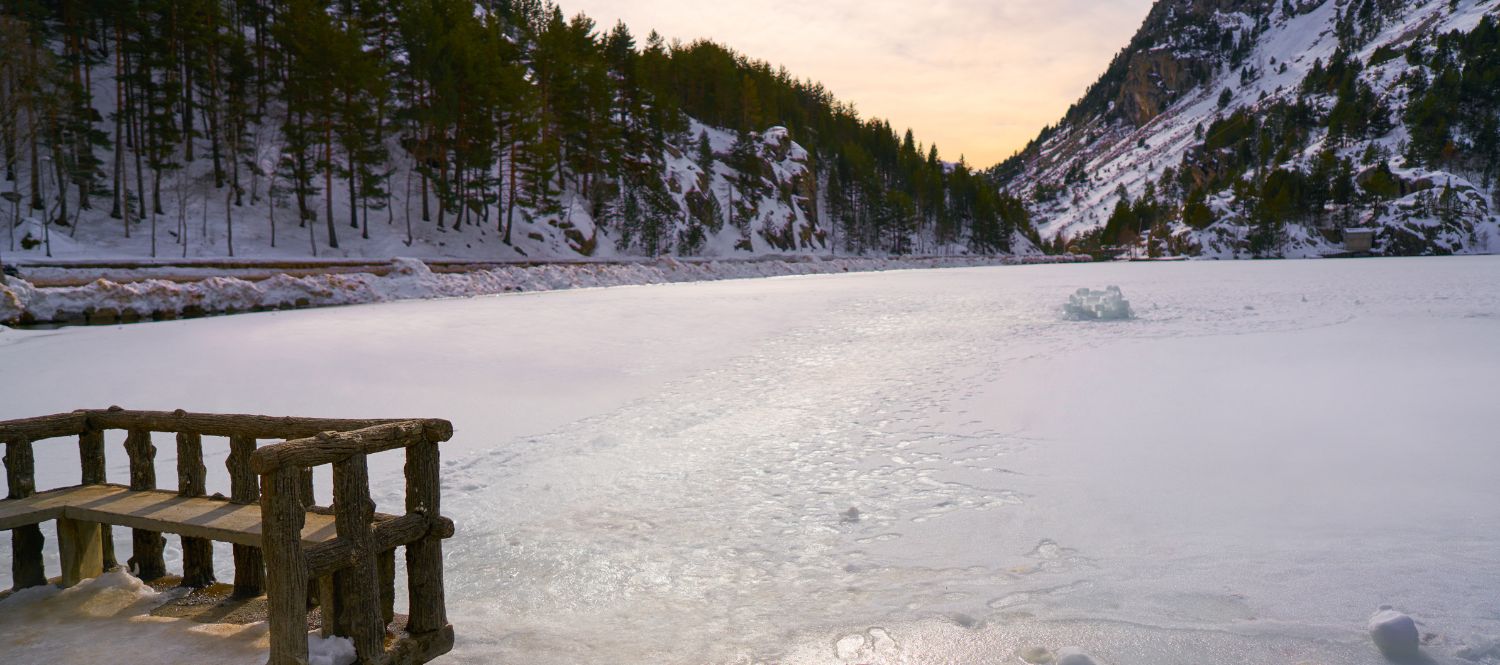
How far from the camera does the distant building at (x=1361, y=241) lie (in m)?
114

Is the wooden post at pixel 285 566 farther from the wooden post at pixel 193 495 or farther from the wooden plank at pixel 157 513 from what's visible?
the wooden post at pixel 193 495

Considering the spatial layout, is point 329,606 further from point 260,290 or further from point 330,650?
point 260,290

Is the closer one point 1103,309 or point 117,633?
point 117,633

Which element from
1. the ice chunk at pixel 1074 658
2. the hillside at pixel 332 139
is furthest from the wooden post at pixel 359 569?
the hillside at pixel 332 139

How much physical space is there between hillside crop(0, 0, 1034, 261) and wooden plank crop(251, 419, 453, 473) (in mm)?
36050

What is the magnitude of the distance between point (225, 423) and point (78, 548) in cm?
110

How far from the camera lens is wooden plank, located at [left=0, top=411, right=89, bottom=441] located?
4148 mm

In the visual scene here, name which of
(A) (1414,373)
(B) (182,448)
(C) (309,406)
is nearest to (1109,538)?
(B) (182,448)

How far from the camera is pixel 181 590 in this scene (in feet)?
13.3

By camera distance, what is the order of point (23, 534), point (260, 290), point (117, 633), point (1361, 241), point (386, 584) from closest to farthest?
point (117, 633)
point (386, 584)
point (23, 534)
point (260, 290)
point (1361, 241)

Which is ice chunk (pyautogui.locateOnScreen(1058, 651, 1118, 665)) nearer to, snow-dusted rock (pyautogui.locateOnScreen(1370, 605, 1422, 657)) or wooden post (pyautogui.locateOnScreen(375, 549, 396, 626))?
snow-dusted rock (pyautogui.locateOnScreen(1370, 605, 1422, 657))

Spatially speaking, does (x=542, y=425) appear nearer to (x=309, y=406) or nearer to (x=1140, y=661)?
(x=309, y=406)

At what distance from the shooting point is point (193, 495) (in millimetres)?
4203

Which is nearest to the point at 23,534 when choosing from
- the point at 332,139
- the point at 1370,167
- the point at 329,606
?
the point at 329,606
